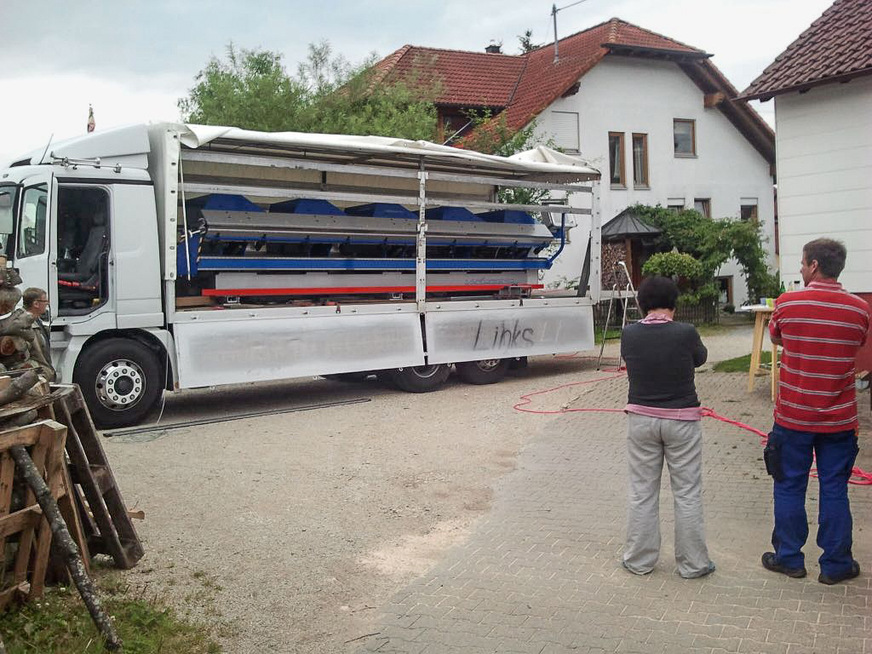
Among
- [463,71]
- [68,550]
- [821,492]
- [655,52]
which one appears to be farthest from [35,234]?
[655,52]

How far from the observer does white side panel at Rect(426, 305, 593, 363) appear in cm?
1249

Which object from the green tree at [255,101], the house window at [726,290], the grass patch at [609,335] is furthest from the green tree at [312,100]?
the house window at [726,290]

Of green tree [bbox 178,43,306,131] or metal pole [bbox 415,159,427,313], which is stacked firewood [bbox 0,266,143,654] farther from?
green tree [bbox 178,43,306,131]

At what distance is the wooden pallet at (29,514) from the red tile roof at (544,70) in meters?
20.2

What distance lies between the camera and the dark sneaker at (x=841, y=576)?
16.0 ft

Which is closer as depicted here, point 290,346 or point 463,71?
point 290,346

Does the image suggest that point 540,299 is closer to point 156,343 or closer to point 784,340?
point 156,343

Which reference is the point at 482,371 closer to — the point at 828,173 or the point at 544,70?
the point at 828,173

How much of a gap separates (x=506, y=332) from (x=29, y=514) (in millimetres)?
9457

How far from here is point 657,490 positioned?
521cm

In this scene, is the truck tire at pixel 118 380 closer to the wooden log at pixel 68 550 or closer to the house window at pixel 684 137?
the wooden log at pixel 68 550

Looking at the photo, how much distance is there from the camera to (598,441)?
8.96 meters

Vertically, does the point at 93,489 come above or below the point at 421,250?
below

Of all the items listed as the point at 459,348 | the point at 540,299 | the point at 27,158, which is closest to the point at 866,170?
the point at 540,299
